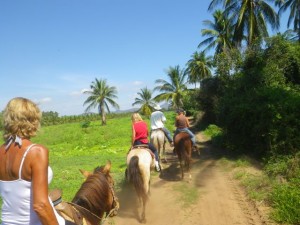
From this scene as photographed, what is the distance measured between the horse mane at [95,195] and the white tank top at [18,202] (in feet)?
3.92

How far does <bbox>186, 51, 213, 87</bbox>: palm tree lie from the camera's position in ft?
157

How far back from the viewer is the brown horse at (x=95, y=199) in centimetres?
351

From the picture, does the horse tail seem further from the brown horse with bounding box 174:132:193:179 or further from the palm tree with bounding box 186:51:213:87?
the palm tree with bounding box 186:51:213:87

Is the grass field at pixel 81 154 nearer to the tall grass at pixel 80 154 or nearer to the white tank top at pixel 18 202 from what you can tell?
the tall grass at pixel 80 154

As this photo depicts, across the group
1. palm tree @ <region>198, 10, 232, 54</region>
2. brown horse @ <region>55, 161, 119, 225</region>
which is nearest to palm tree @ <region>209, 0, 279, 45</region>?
palm tree @ <region>198, 10, 232, 54</region>

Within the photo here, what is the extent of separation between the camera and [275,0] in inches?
984

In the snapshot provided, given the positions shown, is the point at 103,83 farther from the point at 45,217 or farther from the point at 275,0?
the point at 45,217

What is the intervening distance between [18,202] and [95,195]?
1.50 m

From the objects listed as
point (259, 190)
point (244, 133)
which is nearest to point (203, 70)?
point (244, 133)

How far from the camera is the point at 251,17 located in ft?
81.4

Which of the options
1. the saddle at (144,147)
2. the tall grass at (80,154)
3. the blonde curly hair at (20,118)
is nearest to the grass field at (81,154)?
the tall grass at (80,154)

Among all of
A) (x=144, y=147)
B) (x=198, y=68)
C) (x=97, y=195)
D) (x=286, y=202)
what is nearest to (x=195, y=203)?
(x=144, y=147)

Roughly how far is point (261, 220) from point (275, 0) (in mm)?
22535

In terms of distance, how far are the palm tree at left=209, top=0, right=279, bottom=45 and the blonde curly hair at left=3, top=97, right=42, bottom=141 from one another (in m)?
24.7
